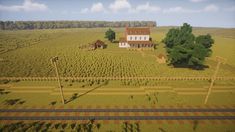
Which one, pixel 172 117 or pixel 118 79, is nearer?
pixel 172 117

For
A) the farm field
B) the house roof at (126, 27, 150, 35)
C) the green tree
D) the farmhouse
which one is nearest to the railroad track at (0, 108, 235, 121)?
the farm field

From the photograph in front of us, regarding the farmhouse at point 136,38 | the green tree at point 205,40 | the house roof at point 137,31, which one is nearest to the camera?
the green tree at point 205,40

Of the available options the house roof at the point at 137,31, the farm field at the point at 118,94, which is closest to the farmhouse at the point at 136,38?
the house roof at the point at 137,31

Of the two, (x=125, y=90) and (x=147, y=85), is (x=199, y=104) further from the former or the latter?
(x=125, y=90)

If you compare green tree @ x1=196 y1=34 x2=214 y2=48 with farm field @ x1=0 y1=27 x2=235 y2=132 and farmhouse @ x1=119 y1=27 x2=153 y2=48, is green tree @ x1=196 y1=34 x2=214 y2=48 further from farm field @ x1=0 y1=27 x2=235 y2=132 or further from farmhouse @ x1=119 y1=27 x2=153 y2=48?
farmhouse @ x1=119 y1=27 x2=153 y2=48

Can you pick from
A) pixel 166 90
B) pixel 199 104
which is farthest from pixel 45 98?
pixel 199 104

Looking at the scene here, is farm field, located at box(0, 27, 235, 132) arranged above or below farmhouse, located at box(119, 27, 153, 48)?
below

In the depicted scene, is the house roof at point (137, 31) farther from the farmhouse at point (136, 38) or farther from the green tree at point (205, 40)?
the green tree at point (205, 40)

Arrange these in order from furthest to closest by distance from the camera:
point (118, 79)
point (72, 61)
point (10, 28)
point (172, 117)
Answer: point (10, 28) < point (72, 61) < point (118, 79) < point (172, 117)
